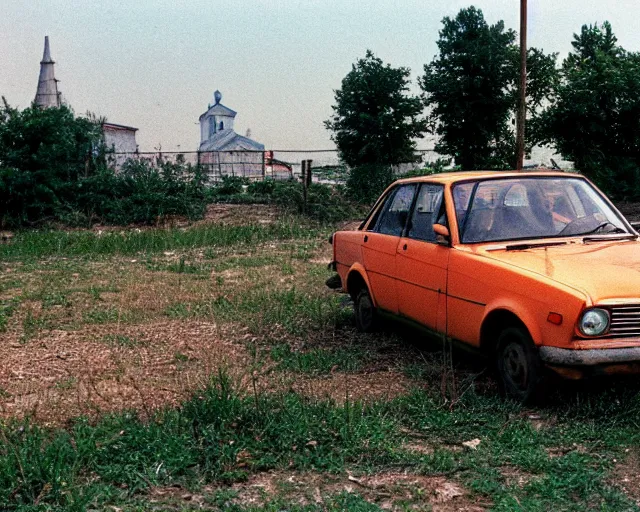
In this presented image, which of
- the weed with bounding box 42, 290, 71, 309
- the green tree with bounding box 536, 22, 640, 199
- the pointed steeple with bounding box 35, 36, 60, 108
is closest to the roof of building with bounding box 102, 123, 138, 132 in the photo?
the pointed steeple with bounding box 35, 36, 60, 108

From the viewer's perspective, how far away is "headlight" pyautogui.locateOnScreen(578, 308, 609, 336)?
545cm

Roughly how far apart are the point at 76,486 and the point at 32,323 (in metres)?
5.50

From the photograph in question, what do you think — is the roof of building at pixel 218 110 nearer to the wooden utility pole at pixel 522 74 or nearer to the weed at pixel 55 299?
the wooden utility pole at pixel 522 74

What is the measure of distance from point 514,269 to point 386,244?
84.6 inches

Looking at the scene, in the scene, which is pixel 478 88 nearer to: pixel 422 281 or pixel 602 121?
pixel 602 121

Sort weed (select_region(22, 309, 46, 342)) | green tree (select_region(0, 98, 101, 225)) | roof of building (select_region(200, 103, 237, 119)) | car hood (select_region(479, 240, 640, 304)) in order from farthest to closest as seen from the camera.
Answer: roof of building (select_region(200, 103, 237, 119)) < green tree (select_region(0, 98, 101, 225)) < weed (select_region(22, 309, 46, 342)) < car hood (select_region(479, 240, 640, 304))

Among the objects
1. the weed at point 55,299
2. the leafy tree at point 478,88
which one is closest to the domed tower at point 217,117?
the leafy tree at point 478,88

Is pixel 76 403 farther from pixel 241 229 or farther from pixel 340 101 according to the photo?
pixel 340 101

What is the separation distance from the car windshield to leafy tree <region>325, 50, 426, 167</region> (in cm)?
2091

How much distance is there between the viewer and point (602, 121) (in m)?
28.7

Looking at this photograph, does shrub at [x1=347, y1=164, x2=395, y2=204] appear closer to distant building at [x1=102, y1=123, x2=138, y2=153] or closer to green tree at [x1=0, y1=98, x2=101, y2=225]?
green tree at [x1=0, y1=98, x2=101, y2=225]

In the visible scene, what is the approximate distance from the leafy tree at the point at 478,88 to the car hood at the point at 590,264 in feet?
80.8

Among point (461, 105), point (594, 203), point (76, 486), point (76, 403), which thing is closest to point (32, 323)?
point (76, 403)

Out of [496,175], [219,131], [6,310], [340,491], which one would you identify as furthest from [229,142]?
[340,491]
